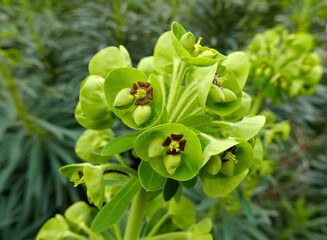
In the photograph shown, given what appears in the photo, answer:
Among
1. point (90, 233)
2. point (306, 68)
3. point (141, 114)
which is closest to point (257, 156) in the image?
point (141, 114)

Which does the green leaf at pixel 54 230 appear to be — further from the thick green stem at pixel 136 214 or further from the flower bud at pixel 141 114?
the flower bud at pixel 141 114

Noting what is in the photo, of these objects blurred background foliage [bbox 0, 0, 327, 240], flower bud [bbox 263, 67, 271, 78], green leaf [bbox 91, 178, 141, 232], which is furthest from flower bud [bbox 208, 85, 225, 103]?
blurred background foliage [bbox 0, 0, 327, 240]

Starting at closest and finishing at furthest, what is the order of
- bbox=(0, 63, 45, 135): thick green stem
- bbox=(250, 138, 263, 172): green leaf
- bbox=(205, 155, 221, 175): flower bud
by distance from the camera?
bbox=(205, 155, 221, 175): flower bud, bbox=(250, 138, 263, 172): green leaf, bbox=(0, 63, 45, 135): thick green stem

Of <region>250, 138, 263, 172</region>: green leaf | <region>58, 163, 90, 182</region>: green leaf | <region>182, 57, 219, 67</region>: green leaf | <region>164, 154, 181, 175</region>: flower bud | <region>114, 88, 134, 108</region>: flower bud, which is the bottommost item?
<region>58, 163, 90, 182</region>: green leaf

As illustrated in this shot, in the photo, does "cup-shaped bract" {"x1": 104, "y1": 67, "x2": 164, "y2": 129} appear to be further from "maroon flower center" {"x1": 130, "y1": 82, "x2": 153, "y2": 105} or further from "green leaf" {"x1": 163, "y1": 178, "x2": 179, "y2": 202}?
"green leaf" {"x1": 163, "y1": 178, "x2": 179, "y2": 202}

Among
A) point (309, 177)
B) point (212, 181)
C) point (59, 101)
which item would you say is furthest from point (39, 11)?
point (309, 177)

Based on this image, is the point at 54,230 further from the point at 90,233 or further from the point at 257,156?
the point at 257,156

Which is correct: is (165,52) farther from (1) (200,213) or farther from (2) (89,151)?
(1) (200,213)
